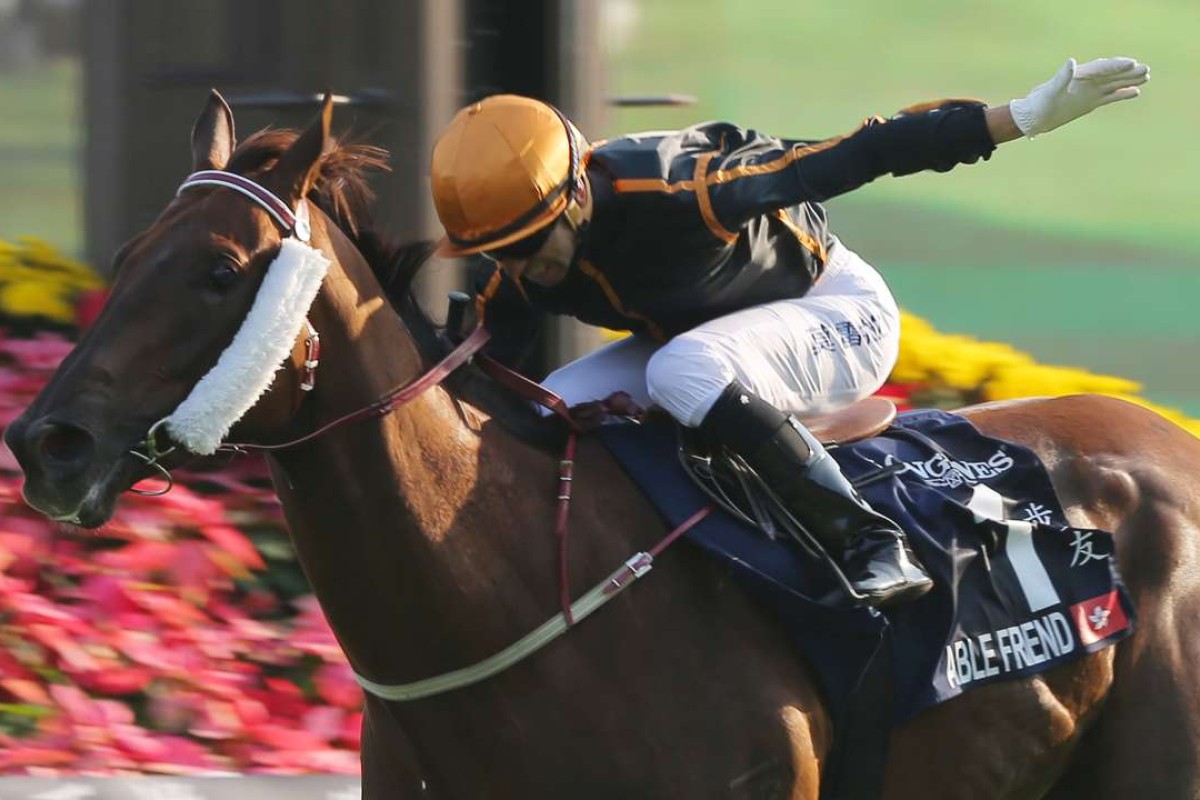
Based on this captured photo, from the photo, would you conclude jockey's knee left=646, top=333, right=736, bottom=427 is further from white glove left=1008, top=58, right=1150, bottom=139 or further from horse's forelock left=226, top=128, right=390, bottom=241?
white glove left=1008, top=58, right=1150, bottom=139

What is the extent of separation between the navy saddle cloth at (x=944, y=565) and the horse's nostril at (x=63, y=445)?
45.3 inches

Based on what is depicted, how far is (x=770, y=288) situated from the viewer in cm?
435

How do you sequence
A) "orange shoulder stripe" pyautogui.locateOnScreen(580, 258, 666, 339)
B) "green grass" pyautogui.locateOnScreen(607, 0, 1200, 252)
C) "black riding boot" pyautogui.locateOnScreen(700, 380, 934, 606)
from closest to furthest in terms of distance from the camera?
"black riding boot" pyautogui.locateOnScreen(700, 380, 934, 606), "orange shoulder stripe" pyautogui.locateOnScreen(580, 258, 666, 339), "green grass" pyautogui.locateOnScreen(607, 0, 1200, 252)

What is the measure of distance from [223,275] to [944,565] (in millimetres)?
1670

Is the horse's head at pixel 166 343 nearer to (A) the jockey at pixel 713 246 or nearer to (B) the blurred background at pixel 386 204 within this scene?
(A) the jockey at pixel 713 246

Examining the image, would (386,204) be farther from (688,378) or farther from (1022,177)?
(1022,177)

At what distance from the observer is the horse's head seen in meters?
3.38

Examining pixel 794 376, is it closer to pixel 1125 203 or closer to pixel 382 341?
pixel 382 341

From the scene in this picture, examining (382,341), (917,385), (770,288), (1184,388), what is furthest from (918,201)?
(382,341)

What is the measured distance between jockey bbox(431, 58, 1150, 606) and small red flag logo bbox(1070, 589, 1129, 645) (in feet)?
1.54

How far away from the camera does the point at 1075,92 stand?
3865 millimetres

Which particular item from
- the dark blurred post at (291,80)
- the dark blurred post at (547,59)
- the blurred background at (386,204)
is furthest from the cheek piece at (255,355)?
the dark blurred post at (547,59)

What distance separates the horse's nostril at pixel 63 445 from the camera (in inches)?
132

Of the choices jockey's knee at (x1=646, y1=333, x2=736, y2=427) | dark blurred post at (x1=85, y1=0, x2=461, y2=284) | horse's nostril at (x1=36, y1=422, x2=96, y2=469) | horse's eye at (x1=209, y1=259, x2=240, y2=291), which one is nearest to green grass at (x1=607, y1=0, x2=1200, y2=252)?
dark blurred post at (x1=85, y1=0, x2=461, y2=284)
